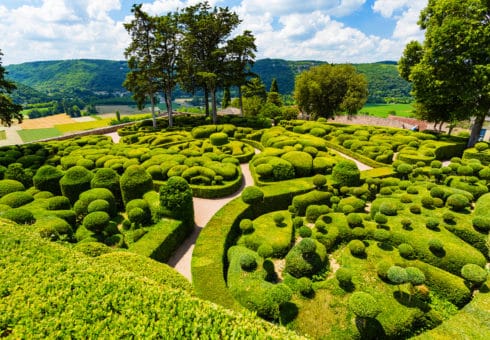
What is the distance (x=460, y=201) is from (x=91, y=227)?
19.9 metres

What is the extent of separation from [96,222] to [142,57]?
3258cm

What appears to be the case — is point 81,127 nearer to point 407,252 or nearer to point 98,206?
point 98,206

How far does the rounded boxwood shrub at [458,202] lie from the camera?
13.7 meters

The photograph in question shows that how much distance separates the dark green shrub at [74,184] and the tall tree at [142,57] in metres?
23.0

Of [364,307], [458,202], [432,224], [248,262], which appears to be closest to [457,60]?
[458,202]

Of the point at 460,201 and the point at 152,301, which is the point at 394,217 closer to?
the point at 460,201

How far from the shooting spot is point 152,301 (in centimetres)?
565

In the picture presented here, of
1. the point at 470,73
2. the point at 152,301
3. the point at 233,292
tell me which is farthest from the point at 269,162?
the point at 470,73

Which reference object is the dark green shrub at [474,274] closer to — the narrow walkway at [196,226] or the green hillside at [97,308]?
the green hillside at [97,308]

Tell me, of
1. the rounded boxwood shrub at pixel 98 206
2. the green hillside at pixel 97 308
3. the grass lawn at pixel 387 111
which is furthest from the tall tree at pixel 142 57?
the grass lawn at pixel 387 111

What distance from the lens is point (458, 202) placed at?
45.1 feet

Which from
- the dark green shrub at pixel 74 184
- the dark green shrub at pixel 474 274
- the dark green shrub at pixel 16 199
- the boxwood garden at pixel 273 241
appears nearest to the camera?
the boxwood garden at pixel 273 241

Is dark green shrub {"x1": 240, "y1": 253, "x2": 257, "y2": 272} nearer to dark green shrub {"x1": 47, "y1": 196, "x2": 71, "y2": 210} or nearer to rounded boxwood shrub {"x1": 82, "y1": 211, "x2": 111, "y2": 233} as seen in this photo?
rounded boxwood shrub {"x1": 82, "y1": 211, "x2": 111, "y2": 233}

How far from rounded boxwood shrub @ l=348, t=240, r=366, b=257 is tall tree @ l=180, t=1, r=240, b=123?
31808mm
